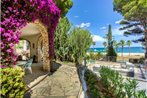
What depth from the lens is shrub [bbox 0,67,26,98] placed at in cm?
455

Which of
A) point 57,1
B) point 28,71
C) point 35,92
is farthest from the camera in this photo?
point 57,1

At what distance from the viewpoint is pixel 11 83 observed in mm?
4727

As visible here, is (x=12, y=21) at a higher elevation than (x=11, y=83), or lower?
higher

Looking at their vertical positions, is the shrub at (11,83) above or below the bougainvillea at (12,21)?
below

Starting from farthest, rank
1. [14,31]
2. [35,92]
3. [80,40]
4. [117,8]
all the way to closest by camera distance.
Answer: [117,8], [80,40], [35,92], [14,31]

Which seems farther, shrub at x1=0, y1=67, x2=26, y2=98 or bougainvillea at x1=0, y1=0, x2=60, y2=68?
bougainvillea at x1=0, y1=0, x2=60, y2=68

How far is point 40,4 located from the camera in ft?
25.7

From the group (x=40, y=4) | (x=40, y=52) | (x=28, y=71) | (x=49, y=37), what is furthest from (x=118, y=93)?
(x=40, y=52)

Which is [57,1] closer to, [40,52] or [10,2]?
[40,52]

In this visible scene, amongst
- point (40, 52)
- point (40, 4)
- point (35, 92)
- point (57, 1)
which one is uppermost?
point (57, 1)

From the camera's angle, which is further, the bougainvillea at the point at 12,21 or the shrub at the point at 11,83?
the bougainvillea at the point at 12,21

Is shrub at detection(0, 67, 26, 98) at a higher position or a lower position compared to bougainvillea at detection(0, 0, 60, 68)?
lower

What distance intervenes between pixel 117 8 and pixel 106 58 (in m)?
6.83

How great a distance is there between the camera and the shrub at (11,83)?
14.9 feet
